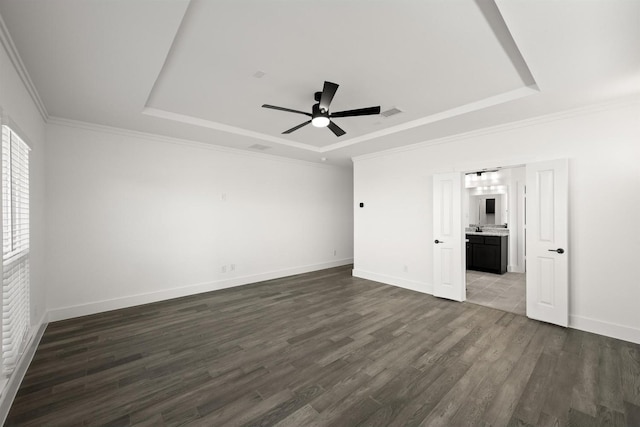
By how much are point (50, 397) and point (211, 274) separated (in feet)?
10.0

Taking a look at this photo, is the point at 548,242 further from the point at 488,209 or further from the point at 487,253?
the point at 488,209

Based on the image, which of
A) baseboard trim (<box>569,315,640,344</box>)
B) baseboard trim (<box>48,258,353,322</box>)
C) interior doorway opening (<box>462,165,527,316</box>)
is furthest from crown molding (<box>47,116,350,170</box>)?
baseboard trim (<box>569,315,640,344</box>)

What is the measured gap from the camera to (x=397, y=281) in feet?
18.1

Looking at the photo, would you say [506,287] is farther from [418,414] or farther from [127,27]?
[127,27]

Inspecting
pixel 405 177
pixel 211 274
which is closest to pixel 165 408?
pixel 211 274

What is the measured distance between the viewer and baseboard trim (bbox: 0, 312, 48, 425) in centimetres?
199

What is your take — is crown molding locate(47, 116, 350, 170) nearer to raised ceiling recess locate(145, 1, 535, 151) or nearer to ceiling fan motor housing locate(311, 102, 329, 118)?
raised ceiling recess locate(145, 1, 535, 151)

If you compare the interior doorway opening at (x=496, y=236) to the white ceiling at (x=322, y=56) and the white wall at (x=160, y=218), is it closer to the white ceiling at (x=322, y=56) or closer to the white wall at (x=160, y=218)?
the white ceiling at (x=322, y=56)

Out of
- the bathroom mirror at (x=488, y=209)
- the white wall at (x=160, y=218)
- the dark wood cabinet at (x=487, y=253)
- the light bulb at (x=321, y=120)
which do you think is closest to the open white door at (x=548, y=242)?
the dark wood cabinet at (x=487, y=253)

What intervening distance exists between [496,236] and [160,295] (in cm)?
717

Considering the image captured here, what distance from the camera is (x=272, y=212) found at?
6.19 metres

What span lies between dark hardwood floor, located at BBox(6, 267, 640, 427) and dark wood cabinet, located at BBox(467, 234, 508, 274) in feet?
9.35

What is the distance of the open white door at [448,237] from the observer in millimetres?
4531

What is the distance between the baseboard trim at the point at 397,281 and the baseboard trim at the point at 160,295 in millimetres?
1413
